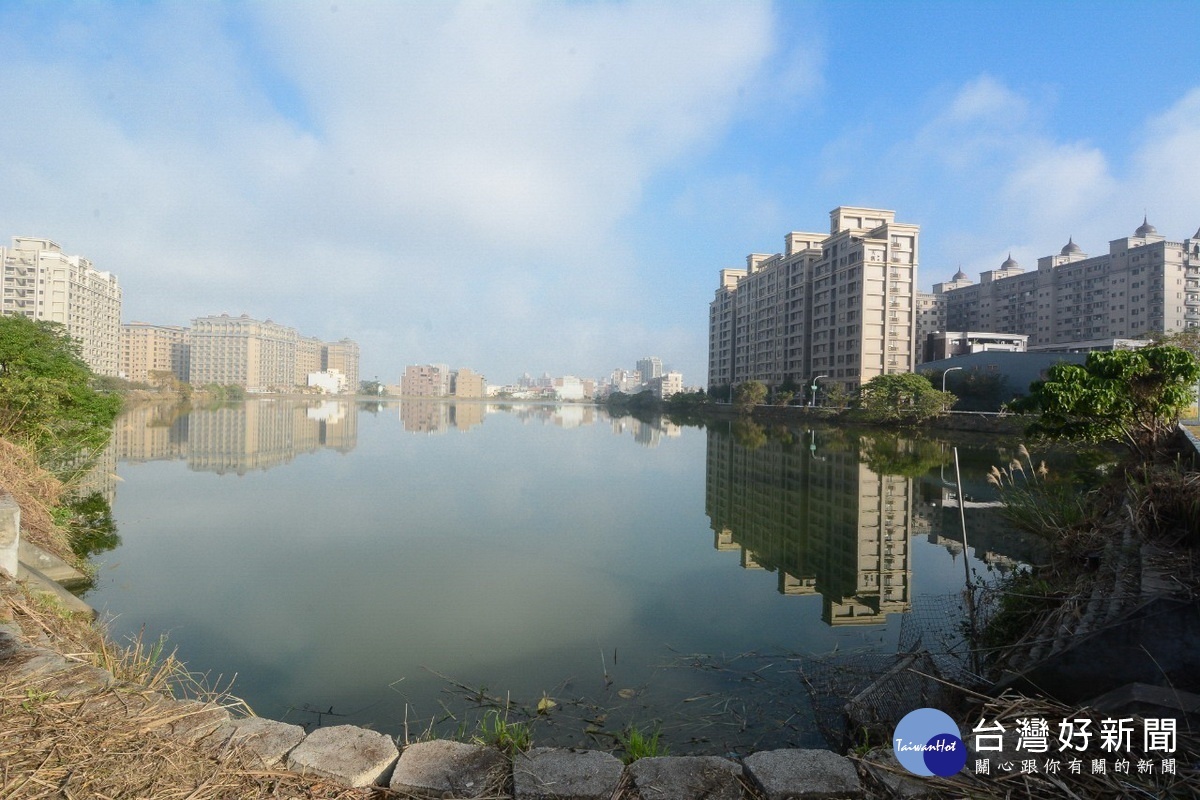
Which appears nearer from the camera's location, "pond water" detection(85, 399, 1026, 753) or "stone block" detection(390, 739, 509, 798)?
"stone block" detection(390, 739, 509, 798)

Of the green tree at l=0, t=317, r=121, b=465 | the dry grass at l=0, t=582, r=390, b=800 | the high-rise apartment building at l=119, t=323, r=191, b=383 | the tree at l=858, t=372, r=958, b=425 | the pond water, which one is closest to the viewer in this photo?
the dry grass at l=0, t=582, r=390, b=800

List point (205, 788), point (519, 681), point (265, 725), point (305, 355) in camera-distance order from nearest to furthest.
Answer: point (205, 788) → point (265, 725) → point (519, 681) → point (305, 355)

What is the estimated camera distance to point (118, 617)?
17.1 ft

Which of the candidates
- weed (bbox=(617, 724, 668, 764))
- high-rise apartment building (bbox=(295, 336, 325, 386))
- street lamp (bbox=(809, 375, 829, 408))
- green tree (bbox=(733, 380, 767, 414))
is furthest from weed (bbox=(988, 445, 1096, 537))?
high-rise apartment building (bbox=(295, 336, 325, 386))

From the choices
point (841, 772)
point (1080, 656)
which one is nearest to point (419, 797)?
point (841, 772)

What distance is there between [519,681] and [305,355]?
12758cm

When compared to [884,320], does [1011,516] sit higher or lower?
lower

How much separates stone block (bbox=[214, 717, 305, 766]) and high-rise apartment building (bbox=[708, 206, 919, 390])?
4573cm

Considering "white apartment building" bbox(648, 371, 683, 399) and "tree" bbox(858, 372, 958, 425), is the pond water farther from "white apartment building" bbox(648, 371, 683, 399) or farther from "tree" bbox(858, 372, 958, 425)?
"white apartment building" bbox(648, 371, 683, 399)

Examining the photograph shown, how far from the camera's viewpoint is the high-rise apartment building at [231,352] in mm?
94062

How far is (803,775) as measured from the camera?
216 cm

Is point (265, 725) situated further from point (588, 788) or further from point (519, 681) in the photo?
point (519, 681)

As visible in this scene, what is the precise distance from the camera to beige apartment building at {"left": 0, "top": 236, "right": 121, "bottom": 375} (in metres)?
53.9

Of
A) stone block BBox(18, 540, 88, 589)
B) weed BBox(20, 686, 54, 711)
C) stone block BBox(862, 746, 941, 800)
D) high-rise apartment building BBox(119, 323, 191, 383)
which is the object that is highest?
high-rise apartment building BBox(119, 323, 191, 383)
